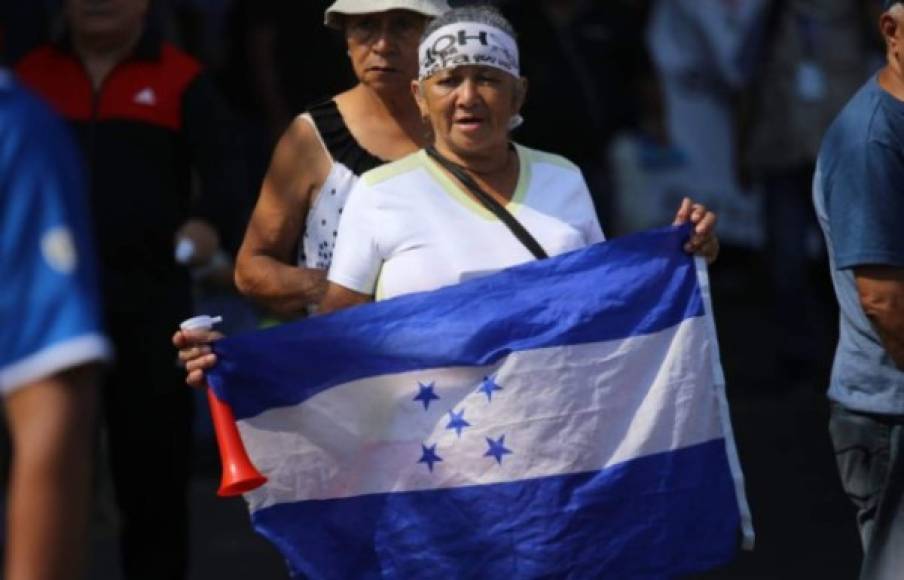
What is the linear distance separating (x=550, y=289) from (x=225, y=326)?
14.5ft

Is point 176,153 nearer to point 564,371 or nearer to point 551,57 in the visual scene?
point 564,371

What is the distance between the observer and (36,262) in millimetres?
3619

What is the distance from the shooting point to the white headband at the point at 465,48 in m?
6.00

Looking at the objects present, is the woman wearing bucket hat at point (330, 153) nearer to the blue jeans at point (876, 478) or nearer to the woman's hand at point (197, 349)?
the woman's hand at point (197, 349)

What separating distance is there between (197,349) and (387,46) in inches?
42.8

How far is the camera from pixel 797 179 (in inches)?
462

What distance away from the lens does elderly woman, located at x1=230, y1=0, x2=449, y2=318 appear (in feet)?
21.0

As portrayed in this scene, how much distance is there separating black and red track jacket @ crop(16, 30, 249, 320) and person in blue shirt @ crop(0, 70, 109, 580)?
3423 millimetres

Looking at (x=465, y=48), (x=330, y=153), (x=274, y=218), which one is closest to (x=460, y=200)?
(x=465, y=48)

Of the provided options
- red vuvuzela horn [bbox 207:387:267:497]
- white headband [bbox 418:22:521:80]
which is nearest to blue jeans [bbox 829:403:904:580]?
white headband [bbox 418:22:521:80]

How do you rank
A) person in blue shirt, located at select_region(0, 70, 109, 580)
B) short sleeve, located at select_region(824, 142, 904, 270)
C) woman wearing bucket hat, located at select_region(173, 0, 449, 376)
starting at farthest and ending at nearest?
woman wearing bucket hat, located at select_region(173, 0, 449, 376)
short sleeve, located at select_region(824, 142, 904, 270)
person in blue shirt, located at select_region(0, 70, 109, 580)

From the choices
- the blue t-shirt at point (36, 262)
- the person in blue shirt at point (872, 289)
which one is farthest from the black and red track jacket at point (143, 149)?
the blue t-shirt at point (36, 262)

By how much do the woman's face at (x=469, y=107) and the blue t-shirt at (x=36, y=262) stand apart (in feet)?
7.94

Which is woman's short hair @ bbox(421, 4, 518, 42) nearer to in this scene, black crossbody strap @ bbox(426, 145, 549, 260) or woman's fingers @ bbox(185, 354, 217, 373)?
black crossbody strap @ bbox(426, 145, 549, 260)
